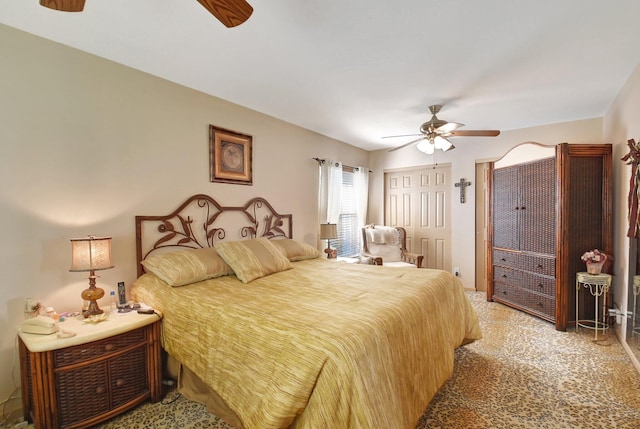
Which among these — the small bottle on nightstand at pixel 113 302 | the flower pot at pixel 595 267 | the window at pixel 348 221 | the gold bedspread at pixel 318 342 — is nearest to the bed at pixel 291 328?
the gold bedspread at pixel 318 342

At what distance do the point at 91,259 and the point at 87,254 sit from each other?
0.04 metres

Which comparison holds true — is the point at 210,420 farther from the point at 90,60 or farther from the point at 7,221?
the point at 90,60

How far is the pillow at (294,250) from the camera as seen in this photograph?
3236mm

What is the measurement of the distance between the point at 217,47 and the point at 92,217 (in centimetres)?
160

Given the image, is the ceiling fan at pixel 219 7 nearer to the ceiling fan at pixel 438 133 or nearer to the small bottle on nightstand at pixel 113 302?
the small bottle on nightstand at pixel 113 302

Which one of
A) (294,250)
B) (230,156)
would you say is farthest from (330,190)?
(230,156)

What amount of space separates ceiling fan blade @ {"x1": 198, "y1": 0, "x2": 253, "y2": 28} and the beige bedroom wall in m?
1.59

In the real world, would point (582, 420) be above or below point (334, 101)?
below

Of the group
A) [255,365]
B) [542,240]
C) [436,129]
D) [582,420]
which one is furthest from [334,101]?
[582,420]

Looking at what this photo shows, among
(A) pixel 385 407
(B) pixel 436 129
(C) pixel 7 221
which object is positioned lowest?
(A) pixel 385 407

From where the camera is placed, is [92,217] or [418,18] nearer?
[418,18]

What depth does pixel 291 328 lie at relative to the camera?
4.70ft

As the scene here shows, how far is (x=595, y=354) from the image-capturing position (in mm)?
2621

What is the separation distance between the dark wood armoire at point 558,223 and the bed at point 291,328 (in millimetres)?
1473
